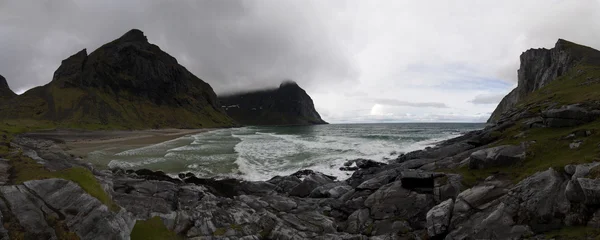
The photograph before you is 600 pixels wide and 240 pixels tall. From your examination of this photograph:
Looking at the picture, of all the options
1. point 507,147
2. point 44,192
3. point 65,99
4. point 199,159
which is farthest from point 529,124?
point 65,99

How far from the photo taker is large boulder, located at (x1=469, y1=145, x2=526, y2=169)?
55.1ft

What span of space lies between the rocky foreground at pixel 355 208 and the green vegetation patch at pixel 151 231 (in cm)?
38

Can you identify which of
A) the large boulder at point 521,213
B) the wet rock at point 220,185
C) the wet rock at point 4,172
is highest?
the wet rock at point 4,172

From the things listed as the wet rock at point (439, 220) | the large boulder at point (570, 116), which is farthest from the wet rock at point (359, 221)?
the large boulder at point (570, 116)

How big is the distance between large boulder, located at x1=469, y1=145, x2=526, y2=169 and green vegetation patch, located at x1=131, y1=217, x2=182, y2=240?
18.8m

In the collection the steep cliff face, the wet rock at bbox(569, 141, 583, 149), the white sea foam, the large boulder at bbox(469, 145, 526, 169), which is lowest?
the white sea foam

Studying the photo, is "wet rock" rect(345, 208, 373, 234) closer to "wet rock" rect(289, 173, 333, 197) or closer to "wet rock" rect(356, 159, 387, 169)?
"wet rock" rect(289, 173, 333, 197)

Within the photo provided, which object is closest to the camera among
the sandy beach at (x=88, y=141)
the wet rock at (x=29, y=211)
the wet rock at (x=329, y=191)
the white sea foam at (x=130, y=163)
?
the wet rock at (x=29, y=211)

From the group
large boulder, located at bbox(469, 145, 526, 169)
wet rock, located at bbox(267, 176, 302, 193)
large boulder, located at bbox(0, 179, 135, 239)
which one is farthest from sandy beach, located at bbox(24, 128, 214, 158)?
large boulder, located at bbox(469, 145, 526, 169)

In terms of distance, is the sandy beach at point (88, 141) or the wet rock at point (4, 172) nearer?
the wet rock at point (4, 172)

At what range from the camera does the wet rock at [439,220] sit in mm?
12375

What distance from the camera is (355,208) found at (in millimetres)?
18109

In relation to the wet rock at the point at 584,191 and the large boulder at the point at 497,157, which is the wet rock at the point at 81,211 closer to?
the wet rock at the point at 584,191

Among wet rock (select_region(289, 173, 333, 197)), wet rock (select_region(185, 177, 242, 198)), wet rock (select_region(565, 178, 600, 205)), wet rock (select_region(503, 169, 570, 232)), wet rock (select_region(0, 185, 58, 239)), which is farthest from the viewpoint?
wet rock (select_region(289, 173, 333, 197))
